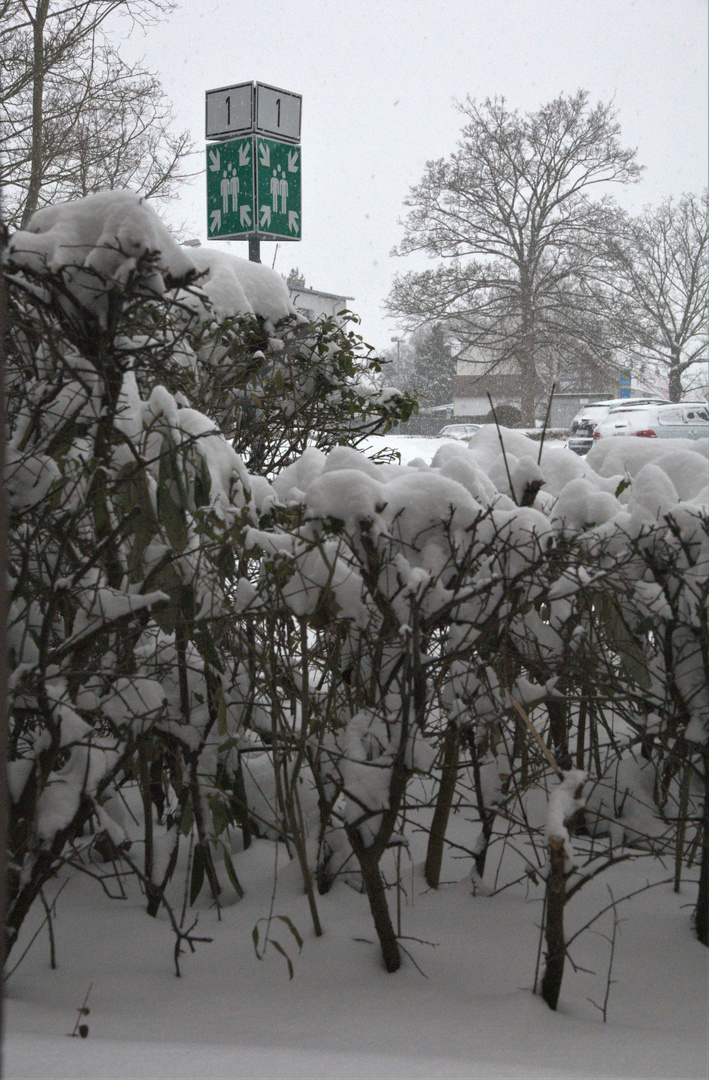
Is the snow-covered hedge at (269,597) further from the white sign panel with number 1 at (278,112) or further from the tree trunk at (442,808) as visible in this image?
the white sign panel with number 1 at (278,112)

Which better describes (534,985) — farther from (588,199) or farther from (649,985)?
(588,199)

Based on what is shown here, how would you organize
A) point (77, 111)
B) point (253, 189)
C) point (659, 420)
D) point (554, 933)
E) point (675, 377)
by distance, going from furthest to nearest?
point (675, 377), point (659, 420), point (77, 111), point (253, 189), point (554, 933)

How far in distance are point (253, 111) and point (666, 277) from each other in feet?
51.7

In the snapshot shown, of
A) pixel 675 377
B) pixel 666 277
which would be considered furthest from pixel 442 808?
pixel 675 377

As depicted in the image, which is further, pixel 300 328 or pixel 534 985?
pixel 300 328

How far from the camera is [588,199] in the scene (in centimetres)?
1861

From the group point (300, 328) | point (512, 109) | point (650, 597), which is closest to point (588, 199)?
point (512, 109)

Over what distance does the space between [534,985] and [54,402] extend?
5.73ft

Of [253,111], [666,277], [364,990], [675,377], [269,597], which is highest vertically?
[666,277]

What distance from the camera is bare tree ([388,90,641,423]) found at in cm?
1756

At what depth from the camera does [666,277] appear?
1856 centimetres

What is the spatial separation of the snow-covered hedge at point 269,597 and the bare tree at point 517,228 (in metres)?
15.4

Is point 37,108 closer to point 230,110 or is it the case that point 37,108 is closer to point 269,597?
point 230,110

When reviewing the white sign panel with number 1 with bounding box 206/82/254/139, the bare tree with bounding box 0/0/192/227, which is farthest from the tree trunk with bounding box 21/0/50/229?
the white sign panel with number 1 with bounding box 206/82/254/139
